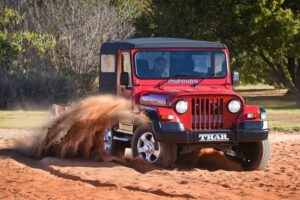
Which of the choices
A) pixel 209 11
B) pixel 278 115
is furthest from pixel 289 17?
pixel 278 115

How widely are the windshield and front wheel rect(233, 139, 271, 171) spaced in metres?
1.39

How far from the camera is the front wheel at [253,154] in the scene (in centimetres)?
1259

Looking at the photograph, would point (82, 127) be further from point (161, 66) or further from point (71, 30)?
point (71, 30)

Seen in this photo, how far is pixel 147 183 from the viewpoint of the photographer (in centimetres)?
1059

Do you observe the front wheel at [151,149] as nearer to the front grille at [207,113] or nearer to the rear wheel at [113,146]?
the front grille at [207,113]

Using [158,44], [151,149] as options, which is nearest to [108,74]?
[158,44]

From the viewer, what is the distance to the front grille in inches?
482

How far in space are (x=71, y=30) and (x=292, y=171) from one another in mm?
24567

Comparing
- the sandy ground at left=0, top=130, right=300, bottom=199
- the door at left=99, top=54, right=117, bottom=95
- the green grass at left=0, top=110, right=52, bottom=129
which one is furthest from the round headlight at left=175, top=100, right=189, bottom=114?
the green grass at left=0, top=110, right=52, bottom=129

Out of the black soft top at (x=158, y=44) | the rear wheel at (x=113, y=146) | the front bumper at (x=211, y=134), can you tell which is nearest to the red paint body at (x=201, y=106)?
the front bumper at (x=211, y=134)

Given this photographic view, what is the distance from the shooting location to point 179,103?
12125 mm

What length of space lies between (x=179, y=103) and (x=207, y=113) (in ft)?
1.62

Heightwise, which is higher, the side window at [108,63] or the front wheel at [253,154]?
the side window at [108,63]

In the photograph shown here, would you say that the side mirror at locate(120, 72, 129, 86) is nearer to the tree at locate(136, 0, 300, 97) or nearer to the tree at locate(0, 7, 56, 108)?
the tree at locate(0, 7, 56, 108)
